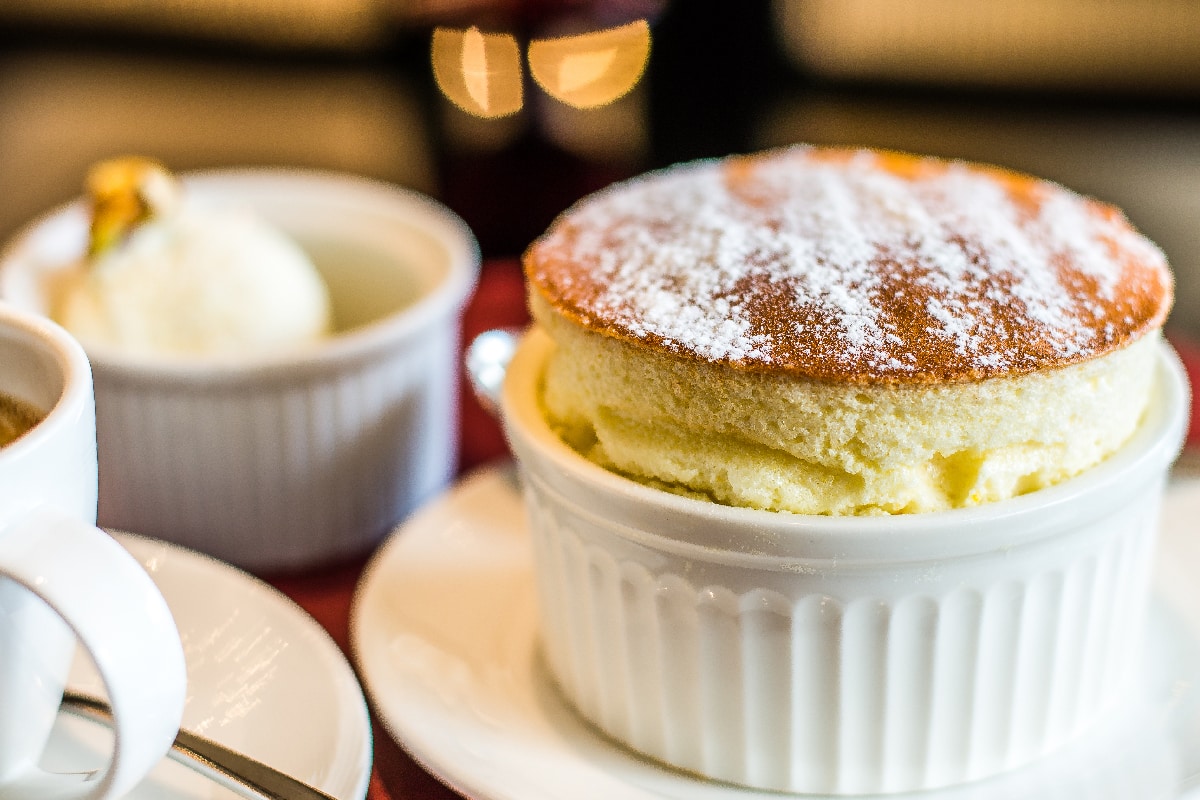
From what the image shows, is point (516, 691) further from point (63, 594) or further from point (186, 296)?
point (186, 296)

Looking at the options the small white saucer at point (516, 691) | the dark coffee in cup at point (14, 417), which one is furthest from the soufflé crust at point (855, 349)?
the dark coffee in cup at point (14, 417)

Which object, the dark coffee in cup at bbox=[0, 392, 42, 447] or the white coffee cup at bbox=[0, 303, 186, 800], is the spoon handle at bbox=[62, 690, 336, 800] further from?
the dark coffee in cup at bbox=[0, 392, 42, 447]

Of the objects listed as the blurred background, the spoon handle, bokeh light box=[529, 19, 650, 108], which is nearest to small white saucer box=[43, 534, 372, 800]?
the spoon handle

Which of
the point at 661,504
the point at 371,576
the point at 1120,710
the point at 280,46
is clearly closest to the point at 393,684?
the point at 371,576

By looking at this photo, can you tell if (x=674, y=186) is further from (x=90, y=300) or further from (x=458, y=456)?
(x=90, y=300)

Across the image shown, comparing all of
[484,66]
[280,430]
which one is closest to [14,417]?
[280,430]
